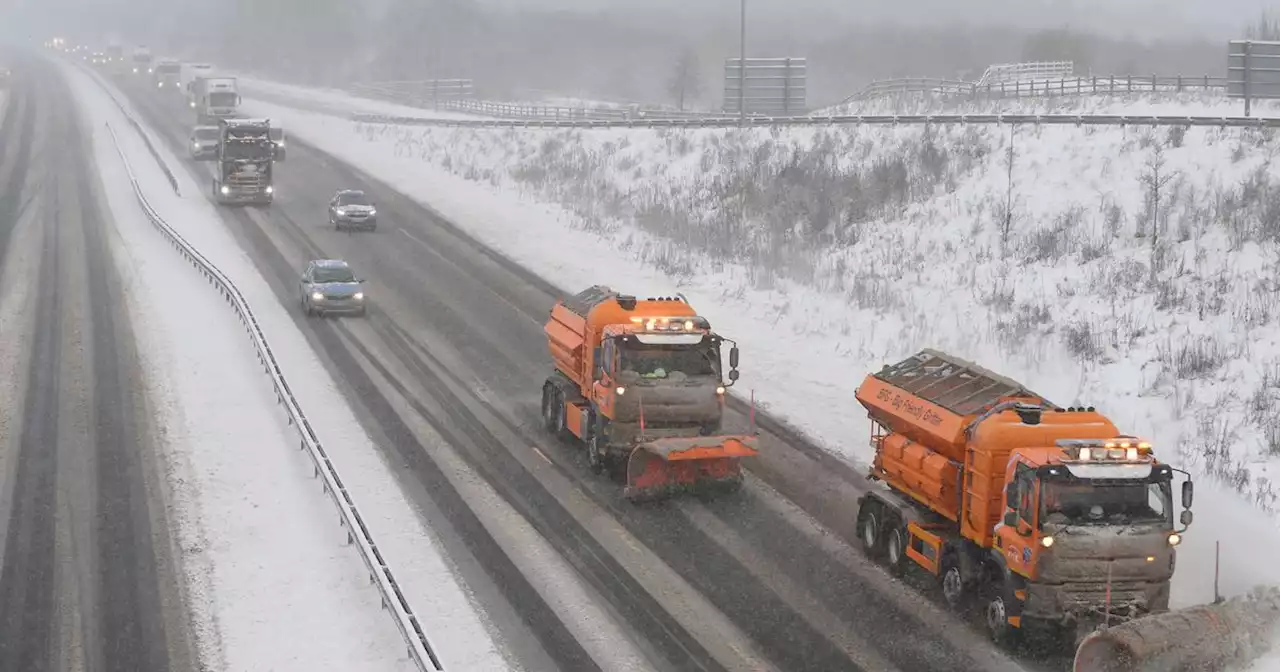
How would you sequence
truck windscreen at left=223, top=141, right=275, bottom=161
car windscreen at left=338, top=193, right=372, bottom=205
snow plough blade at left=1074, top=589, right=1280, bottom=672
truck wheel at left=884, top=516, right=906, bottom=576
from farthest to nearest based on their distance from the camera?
truck windscreen at left=223, top=141, right=275, bottom=161 < car windscreen at left=338, top=193, right=372, bottom=205 < truck wheel at left=884, top=516, right=906, bottom=576 < snow plough blade at left=1074, top=589, right=1280, bottom=672

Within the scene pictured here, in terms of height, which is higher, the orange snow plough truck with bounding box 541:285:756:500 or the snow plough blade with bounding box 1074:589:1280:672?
the orange snow plough truck with bounding box 541:285:756:500

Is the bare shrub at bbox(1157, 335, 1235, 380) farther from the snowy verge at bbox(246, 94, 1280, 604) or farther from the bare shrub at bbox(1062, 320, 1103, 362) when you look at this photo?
the bare shrub at bbox(1062, 320, 1103, 362)

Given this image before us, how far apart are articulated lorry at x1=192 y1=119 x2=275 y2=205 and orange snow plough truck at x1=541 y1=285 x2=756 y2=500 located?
34.0 meters

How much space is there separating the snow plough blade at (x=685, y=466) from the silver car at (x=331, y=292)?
52.2 feet

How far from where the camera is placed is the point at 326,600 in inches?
664

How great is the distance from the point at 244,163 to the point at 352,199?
22.9 feet

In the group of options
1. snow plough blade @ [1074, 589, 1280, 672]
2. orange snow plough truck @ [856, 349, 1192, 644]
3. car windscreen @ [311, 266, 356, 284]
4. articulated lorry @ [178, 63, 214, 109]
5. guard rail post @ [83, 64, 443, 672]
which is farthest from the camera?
articulated lorry @ [178, 63, 214, 109]

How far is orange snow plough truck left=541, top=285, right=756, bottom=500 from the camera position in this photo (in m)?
20.9

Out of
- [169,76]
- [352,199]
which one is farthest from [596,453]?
[169,76]

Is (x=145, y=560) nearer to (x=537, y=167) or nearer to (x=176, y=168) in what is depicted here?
(x=537, y=167)

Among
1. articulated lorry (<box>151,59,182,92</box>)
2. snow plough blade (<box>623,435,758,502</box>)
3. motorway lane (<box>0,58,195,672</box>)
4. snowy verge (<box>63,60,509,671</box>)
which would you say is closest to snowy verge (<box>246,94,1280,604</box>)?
snow plough blade (<box>623,435,758,502</box>)

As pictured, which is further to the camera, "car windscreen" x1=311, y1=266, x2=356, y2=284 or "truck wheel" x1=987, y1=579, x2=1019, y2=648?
"car windscreen" x1=311, y1=266, x2=356, y2=284

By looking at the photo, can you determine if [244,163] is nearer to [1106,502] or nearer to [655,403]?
[655,403]

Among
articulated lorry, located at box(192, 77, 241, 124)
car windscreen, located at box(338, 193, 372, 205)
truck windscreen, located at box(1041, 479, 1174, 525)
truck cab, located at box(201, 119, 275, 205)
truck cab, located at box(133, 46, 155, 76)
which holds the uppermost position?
truck cab, located at box(133, 46, 155, 76)
